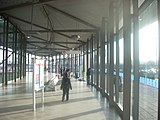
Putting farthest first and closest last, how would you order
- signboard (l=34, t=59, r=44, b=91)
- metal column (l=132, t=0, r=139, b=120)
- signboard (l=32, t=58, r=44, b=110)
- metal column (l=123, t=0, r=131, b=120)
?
signboard (l=34, t=59, r=44, b=91) → signboard (l=32, t=58, r=44, b=110) → metal column (l=123, t=0, r=131, b=120) → metal column (l=132, t=0, r=139, b=120)

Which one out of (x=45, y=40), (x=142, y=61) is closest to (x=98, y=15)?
(x=142, y=61)

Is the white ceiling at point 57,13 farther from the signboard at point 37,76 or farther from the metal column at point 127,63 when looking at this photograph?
the metal column at point 127,63

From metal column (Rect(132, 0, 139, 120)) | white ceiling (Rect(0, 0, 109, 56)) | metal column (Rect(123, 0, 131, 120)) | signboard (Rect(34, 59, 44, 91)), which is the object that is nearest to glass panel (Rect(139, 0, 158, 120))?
metal column (Rect(132, 0, 139, 120))

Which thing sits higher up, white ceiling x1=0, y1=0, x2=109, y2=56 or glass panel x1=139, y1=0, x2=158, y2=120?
white ceiling x1=0, y1=0, x2=109, y2=56

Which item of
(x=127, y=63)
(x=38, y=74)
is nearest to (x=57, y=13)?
(x=38, y=74)

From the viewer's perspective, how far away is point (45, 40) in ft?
96.5

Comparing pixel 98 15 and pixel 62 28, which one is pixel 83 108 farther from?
pixel 62 28

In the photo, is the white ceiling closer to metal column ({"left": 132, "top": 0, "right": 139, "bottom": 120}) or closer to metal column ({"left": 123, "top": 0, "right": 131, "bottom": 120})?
metal column ({"left": 123, "top": 0, "right": 131, "bottom": 120})

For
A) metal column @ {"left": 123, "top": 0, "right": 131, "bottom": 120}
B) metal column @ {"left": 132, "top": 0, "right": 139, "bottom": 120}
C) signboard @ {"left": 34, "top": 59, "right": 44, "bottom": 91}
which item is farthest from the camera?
signboard @ {"left": 34, "top": 59, "right": 44, "bottom": 91}

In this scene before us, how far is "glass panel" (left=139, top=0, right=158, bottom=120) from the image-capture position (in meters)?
4.84

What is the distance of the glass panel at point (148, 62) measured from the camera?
15.9 feet

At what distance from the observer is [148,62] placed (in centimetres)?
537

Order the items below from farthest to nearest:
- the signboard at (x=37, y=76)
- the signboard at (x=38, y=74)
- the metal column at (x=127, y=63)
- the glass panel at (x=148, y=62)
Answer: the signboard at (x=38, y=74), the signboard at (x=37, y=76), the metal column at (x=127, y=63), the glass panel at (x=148, y=62)

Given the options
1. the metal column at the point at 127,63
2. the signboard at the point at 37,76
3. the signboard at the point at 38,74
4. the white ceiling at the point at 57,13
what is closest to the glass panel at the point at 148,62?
the metal column at the point at 127,63
